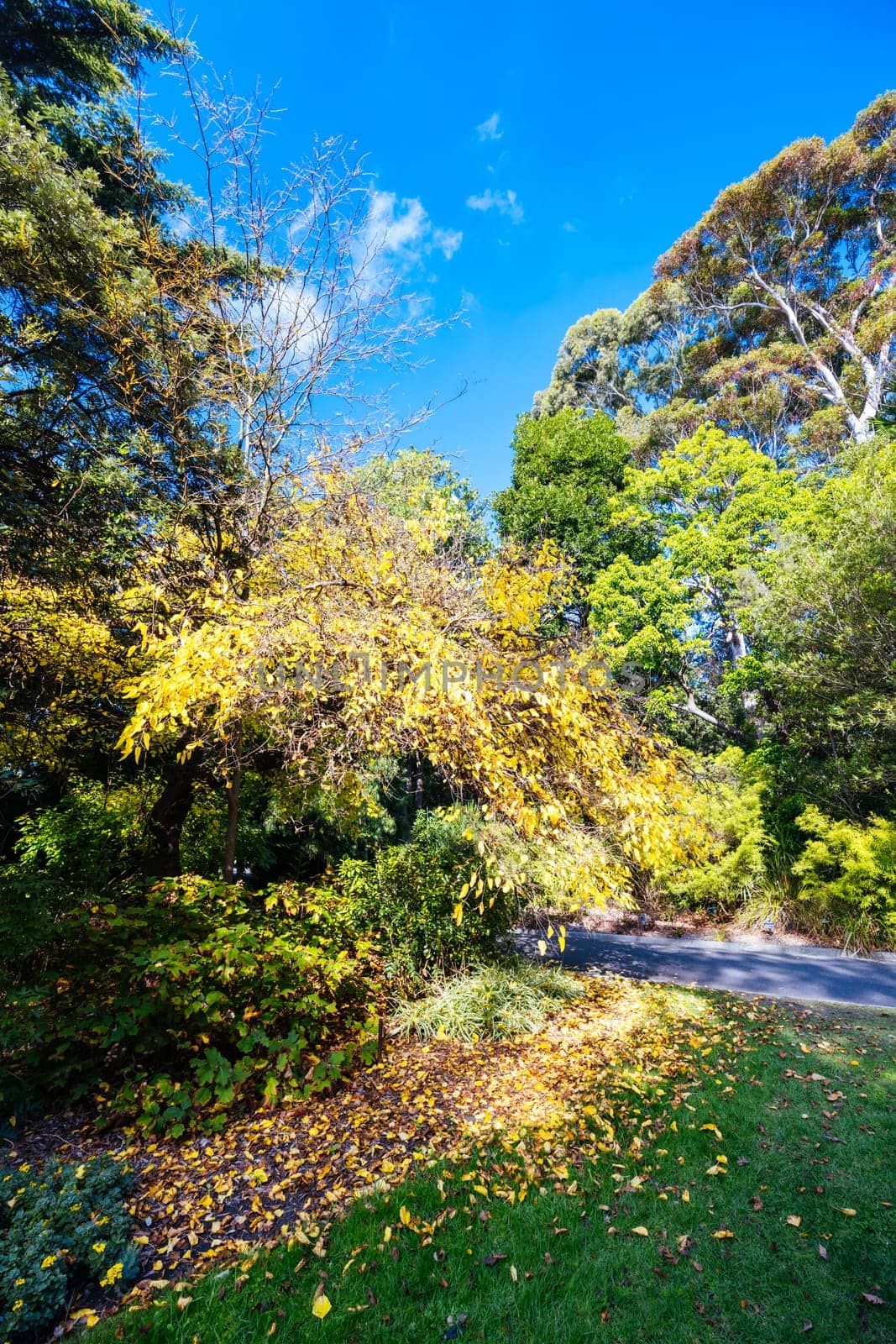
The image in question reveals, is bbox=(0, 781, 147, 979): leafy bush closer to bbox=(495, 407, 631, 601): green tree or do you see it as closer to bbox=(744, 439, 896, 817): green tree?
bbox=(744, 439, 896, 817): green tree

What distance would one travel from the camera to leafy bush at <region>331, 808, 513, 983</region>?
16.1ft

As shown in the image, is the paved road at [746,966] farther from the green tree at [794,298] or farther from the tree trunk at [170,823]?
the green tree at [794,298]

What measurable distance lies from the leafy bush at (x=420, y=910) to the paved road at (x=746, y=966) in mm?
1808

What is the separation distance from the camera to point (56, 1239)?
205 centimetres

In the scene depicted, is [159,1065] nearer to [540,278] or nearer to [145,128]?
[145,128]

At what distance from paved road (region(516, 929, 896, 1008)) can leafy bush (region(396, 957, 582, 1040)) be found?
1681 mm

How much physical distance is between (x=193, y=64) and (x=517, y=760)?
16.4 feet

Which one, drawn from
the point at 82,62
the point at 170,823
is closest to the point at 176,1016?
the point at 170,823

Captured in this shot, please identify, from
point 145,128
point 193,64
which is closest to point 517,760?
point 193,64

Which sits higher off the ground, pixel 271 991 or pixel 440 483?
pixel 440 483

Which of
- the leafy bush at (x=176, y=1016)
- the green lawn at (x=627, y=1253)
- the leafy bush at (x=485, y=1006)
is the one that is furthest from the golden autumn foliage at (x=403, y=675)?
the leafy bush at (x=485, y=1006)

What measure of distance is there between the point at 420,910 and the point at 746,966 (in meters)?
4.32

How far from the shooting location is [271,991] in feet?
12.0

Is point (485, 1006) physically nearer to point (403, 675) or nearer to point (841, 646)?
point (403, 675)
